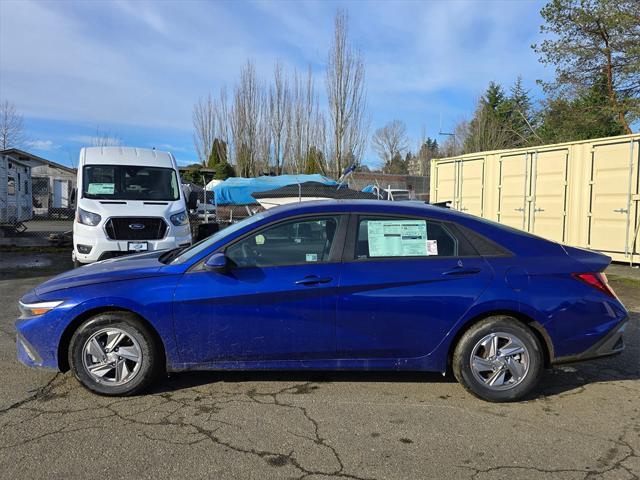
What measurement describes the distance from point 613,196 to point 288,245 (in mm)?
9522

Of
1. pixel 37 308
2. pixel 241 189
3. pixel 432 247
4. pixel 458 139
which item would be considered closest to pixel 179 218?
pixel 37 308

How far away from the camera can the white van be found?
9078 mm

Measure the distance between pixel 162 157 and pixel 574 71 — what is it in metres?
16.9

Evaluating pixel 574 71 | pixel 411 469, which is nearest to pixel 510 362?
pixel 411 469

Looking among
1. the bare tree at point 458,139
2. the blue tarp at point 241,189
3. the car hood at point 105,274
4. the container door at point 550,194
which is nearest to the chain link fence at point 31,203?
the blue tarp at point 241,189

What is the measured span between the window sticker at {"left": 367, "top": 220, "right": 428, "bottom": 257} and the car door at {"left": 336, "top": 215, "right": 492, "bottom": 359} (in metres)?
0.03

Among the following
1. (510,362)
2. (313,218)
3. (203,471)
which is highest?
(313,218)

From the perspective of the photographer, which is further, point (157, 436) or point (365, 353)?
point (365, 353)

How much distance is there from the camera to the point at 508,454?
3240mm

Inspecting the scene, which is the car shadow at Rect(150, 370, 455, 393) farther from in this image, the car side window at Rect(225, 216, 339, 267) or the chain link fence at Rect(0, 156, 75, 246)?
the chain link fence at Rect(0, 156, 75, 246)

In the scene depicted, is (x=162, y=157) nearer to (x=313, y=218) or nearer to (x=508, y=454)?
(x=313, y=218)

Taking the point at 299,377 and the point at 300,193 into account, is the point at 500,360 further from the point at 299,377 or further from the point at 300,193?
the point at 300,193

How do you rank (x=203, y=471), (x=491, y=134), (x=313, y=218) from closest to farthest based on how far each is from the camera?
(x=203, y=471)
(x=313, y=218)
(x=491, y=134)

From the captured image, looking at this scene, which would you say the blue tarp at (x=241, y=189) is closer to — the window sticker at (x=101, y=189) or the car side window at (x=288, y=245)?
the window sticker at (x=101, y=189)
